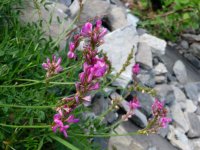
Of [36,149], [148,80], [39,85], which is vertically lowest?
[148,80]

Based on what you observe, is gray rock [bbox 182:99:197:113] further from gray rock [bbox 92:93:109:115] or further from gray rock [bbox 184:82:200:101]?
gray rock [bbox 92:93:109:115]

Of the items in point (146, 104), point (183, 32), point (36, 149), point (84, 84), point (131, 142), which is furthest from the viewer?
point (183, 32)

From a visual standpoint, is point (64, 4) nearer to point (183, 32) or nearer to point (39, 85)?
point (39, 85)

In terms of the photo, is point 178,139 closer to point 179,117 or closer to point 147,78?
point 179,117

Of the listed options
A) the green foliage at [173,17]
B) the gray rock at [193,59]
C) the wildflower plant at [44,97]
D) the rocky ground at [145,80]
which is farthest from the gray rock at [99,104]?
the gray rock at [193,59]

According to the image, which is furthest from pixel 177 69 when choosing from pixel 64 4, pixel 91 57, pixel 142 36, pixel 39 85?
pixel 91 57

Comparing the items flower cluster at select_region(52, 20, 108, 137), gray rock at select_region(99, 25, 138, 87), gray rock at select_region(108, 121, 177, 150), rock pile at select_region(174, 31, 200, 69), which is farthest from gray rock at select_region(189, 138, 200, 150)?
flower cluster at select_region(52, 20, 108, 137)

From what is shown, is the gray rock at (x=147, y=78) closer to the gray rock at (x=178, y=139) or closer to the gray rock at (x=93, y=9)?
the gray rock at (x=178, y=139)

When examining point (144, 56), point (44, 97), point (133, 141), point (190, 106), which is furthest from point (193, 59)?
point (44, 97)
